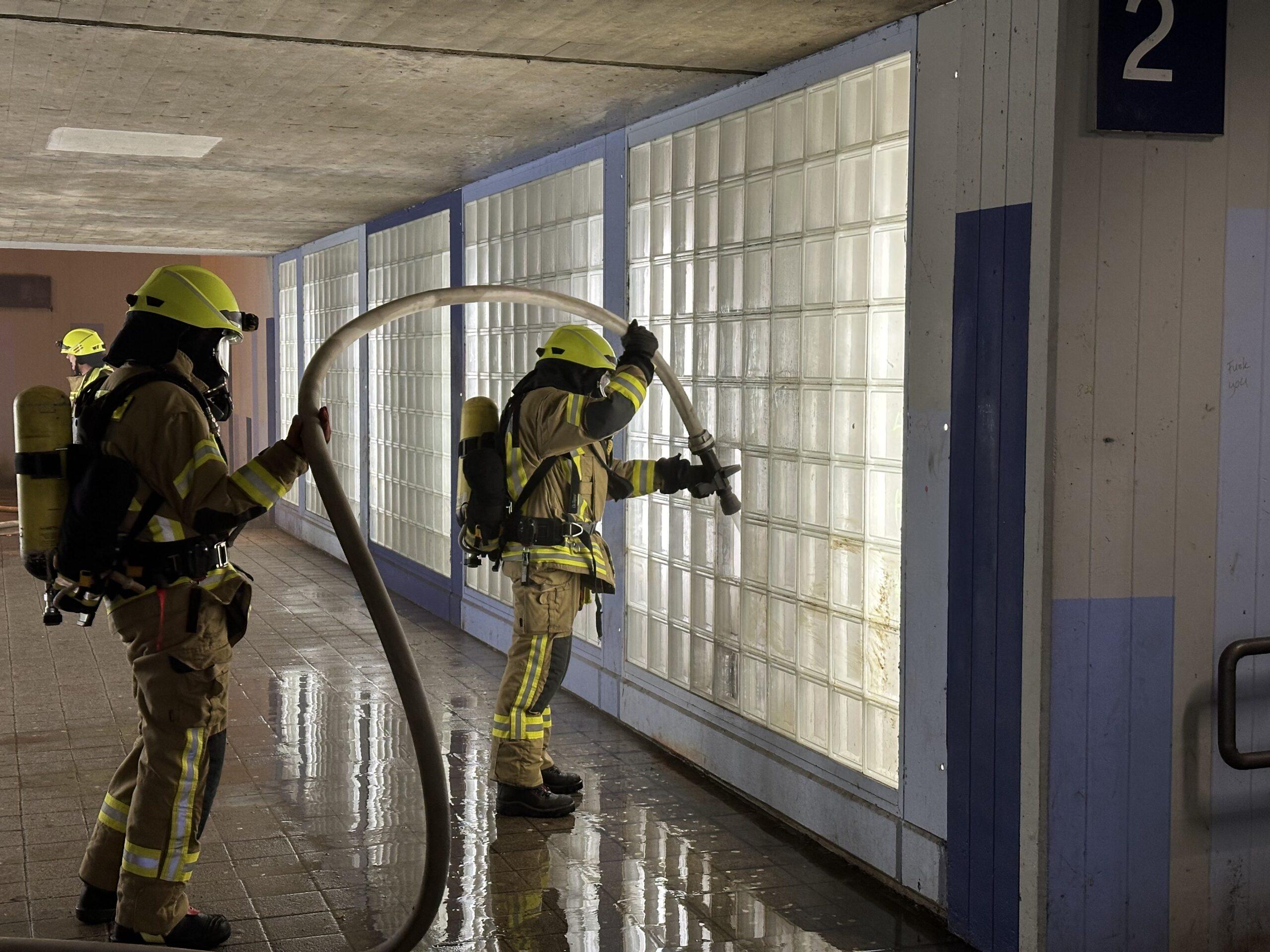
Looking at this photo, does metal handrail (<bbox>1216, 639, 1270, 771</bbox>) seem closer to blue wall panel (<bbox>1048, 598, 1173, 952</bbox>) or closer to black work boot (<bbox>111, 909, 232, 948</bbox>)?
blue wall panel (<bbox>1048, 598, 1173, 952</bbox>)

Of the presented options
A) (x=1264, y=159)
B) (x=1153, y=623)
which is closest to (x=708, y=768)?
(x=1153, y=623)

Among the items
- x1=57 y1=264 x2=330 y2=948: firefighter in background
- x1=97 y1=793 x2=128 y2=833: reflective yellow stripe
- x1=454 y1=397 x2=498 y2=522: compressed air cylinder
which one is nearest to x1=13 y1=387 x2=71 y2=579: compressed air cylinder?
x1=57 y1=264 x2=330 y2=948: firefighter in background

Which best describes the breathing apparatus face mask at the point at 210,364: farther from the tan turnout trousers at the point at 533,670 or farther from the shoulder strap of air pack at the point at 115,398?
the tan turnout trousers at the point at 533,670

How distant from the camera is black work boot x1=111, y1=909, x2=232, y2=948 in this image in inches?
147

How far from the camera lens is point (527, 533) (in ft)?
16.3

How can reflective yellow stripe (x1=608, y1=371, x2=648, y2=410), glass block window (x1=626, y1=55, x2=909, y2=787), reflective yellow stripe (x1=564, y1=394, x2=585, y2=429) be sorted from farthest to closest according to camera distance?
reflective yellow stripe (x1=564, y1=394, x2=585, y2=429)
reflective yellow stripe (x1=608, y1=371, x2=648, y2=410)
glass block window (x1=626, y1=55, x2=909, y2=787)

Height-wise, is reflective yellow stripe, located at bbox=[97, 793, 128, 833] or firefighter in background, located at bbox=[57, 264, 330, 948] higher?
firefighter in background, located at bbox=[57, 264, 330, 948]

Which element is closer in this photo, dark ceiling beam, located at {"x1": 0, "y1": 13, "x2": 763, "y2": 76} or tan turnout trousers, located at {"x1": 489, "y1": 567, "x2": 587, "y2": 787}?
dark ceiling beam, located at {"x1": 0, "y1": 13, "x2": 763, "y2": 76}

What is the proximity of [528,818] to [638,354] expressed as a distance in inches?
69.0

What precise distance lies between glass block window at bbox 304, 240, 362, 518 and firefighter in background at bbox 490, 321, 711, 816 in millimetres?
6154

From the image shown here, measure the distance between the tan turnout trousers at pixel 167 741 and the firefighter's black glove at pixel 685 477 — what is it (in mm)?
1816

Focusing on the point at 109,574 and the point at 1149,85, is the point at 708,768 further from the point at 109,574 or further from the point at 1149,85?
the point at 1149,85

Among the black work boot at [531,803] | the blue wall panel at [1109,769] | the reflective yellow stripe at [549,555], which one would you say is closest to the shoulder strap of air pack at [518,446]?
the reflective yellow stripe at [549,555]

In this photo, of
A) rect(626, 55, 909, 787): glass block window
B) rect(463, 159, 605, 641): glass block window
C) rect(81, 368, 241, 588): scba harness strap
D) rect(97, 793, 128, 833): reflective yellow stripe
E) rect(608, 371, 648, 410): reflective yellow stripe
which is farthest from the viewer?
rect(463, 159, 605, 641): glass block window
